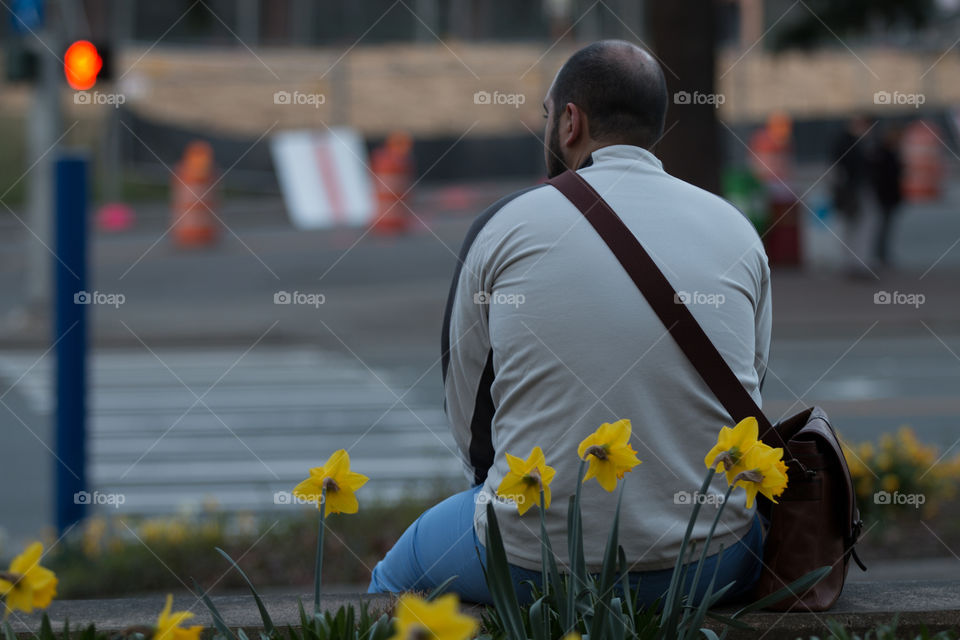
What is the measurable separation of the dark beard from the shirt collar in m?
0.17

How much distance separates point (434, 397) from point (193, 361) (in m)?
3.38

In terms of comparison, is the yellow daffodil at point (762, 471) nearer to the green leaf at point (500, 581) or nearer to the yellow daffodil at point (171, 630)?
the green leaf at point (500, 581)

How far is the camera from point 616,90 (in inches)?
115

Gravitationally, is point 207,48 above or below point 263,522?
above

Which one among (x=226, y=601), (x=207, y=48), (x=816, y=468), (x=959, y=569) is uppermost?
(x=207, y=48)

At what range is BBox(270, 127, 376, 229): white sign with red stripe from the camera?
21.3 metres

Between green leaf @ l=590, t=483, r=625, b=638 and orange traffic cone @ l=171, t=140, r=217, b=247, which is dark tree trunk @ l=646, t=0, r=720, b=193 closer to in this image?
green leaf @ l=590, t=483, r=625, b=638

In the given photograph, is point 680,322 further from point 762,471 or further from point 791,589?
point 791,589

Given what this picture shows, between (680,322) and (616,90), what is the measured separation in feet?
1.99

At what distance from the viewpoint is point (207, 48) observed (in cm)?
3234

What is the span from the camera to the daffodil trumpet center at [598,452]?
2.32 meters

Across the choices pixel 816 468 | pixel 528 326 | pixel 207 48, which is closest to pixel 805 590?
pixel 816 468

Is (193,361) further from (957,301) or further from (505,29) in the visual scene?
(505,29)

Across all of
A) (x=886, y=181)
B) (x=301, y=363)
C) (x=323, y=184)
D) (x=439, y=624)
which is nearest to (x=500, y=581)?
(x=439, y=624)
